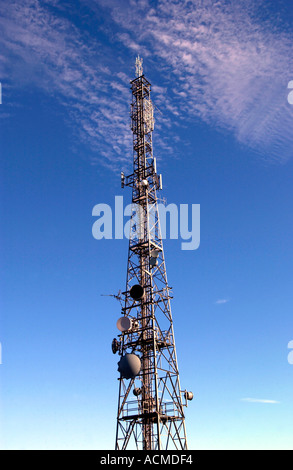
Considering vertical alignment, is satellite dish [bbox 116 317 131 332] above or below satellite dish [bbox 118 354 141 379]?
above

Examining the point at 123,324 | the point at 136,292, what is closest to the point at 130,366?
the point at 123,324

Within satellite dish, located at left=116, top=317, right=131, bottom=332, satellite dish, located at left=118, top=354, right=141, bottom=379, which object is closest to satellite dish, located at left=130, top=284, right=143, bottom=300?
satellite dish, located at left=116, top=317, right=131, bottom=332

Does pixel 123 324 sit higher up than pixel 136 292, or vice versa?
pixel 136 292

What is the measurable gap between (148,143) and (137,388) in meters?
28.9

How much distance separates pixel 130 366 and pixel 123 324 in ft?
14.8

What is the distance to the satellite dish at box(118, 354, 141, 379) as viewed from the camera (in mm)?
36969

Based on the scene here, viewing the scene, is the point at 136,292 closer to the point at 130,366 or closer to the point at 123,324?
the point at 123,324

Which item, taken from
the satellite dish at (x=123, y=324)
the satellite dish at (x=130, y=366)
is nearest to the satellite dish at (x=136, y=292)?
the satellite dish at (x=123, y=324)

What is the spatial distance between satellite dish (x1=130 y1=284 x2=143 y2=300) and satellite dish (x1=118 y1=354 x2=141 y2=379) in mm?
6030

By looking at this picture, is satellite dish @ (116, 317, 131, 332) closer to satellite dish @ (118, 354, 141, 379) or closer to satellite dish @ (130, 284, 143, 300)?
satellite dish @ (130, 284, 143, 300)

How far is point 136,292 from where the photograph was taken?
4097 centimetres

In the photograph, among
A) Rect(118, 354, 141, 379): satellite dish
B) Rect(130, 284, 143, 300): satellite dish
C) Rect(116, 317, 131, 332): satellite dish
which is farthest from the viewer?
Rect(130, 284, 143, 300): satellite dish

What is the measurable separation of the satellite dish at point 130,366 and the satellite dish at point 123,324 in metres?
2.98
